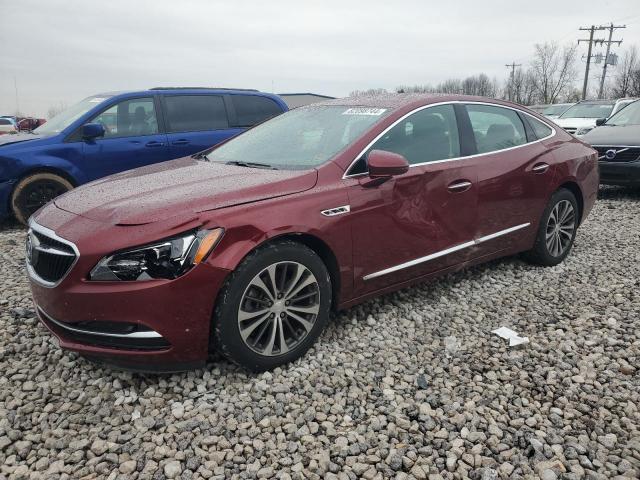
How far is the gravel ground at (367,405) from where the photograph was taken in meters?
2.24

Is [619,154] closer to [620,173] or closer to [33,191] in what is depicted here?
[620,173]

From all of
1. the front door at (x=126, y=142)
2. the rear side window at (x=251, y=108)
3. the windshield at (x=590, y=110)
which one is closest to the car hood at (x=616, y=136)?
the rear side window at (x=251, y=108)

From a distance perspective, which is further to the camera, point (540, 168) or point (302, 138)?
point (540, 168)

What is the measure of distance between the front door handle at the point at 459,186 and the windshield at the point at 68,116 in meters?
5.12

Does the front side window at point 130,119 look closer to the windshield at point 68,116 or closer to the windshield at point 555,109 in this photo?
the windshield at point 68,116

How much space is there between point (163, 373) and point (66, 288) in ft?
2.21

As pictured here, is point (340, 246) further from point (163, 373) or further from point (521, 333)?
point (521, 333)

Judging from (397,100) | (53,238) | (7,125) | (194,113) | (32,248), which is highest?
(397,100)

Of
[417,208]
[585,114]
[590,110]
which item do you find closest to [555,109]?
[590,110]

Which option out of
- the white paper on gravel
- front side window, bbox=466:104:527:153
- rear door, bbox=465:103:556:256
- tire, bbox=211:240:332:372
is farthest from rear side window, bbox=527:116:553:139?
tire, bbox=211:240:332:372

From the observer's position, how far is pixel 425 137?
363 cm

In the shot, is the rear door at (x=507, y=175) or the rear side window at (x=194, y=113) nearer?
the rear door at (x=507, y=175)

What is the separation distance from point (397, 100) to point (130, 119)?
14.2ft

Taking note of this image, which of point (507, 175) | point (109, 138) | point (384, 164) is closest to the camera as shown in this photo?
point (384, 164)
